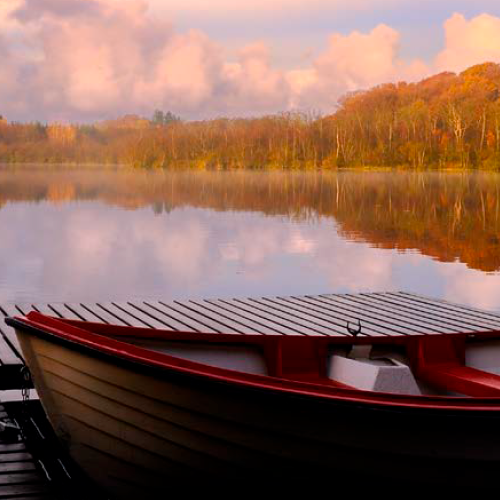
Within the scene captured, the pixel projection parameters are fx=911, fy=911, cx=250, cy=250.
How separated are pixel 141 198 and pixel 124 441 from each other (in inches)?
1515

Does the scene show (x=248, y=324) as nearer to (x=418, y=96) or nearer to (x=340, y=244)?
(x=340, y=244)

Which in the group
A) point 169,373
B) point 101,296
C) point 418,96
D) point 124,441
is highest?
point 418,96

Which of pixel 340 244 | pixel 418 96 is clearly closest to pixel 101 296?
pixel 340 244

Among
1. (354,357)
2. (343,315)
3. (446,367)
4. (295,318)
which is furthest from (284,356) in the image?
(343,315)

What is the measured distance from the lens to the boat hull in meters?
3.96

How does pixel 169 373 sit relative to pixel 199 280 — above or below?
above

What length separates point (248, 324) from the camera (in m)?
8.38

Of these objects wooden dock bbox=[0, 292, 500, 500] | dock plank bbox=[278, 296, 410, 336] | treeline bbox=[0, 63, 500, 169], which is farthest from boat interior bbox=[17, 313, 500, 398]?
treeline bbox=[0, 63, 500, 169]

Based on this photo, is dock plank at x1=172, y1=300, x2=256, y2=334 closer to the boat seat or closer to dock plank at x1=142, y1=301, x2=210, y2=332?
dock plank at x1=142, y1=301, x2=210, y2=332

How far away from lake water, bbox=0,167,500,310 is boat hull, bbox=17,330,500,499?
9.27 m

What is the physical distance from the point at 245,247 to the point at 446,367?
632 inches

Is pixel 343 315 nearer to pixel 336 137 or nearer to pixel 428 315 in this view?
pixel 428 315

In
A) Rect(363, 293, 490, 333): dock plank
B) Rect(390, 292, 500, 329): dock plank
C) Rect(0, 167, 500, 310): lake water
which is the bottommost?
Rect(0, 167, 500, 310): lake water

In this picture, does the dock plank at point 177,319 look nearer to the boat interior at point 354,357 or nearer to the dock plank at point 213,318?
the dock plank at point 213,318
